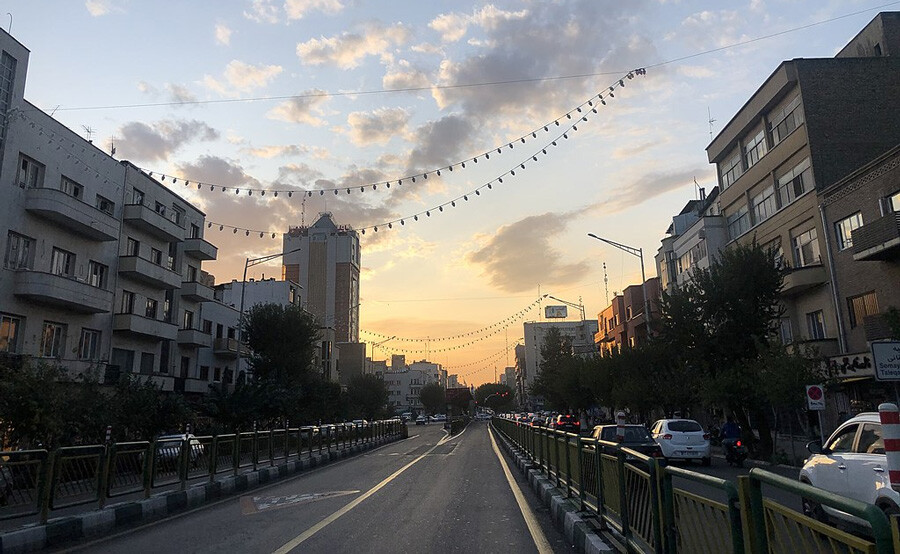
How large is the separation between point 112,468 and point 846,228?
28665 millimetres

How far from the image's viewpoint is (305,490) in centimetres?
1429

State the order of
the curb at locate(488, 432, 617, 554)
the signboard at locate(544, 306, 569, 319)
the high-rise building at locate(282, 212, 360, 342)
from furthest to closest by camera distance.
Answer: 1. the signboard at locate(544, 306, 569, 319)
2. the high-rise building at locate(282, 212, 360, 342)
3. the curb at locate(488, 432, 617, 554)

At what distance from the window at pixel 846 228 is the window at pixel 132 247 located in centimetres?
3688

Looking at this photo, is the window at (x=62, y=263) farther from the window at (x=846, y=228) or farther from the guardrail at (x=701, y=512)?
the window at (x=846, y=228)

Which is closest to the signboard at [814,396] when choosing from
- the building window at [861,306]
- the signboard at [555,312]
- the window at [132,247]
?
the building window at [861,306]

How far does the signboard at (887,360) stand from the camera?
34.8ft

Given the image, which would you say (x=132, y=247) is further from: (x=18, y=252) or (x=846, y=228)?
(x=846, y=228)

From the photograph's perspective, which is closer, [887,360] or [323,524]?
[323,524]

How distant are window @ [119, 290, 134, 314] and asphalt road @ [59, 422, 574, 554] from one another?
2399 centimetres

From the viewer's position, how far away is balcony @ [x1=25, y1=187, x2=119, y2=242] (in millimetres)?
27078

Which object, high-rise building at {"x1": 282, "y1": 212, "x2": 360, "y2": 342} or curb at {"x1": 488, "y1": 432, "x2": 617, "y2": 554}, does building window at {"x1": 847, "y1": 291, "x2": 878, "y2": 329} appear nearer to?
curb at {"x1": 488, "y1": 432, "x2": 617, "y2": 554}

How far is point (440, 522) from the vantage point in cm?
956

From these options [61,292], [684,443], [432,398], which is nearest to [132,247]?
[61,292]

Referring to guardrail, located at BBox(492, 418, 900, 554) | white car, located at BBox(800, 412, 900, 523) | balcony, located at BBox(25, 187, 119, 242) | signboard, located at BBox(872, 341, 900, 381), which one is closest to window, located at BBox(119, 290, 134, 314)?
balcony, located at BBox(25, 187, 119, 242)
